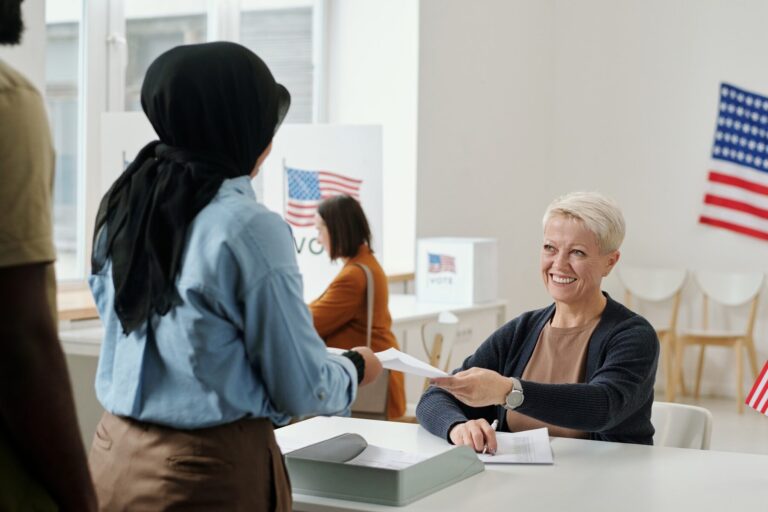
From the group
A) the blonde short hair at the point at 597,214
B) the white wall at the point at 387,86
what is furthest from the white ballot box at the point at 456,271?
the blonde short hair at the point at 597,214

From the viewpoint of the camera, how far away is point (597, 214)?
268 centimetres

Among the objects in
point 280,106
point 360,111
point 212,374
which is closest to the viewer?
point 212,374

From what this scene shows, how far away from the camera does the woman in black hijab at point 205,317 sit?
1.56m

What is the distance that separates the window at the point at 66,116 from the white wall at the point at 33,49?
3.10 ft

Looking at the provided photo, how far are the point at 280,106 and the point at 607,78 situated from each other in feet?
22.6

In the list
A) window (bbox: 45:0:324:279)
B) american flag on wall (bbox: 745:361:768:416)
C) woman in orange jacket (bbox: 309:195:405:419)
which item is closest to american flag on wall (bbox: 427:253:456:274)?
woman in orange jacket (bbox: 309:195:405:419)

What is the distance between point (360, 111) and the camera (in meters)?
7.17

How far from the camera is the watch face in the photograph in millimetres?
2314

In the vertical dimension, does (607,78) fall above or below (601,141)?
above

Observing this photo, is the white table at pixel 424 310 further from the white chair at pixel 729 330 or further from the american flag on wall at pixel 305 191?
the white chair at pixel 729 330

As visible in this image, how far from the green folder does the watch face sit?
203mm

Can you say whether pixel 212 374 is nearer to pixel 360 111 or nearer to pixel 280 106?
pixel 280 106

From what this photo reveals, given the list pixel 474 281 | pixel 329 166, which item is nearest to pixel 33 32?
pixel 329 166

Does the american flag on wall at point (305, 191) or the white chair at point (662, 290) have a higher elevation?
the american flag on wall at point (305, 191)
